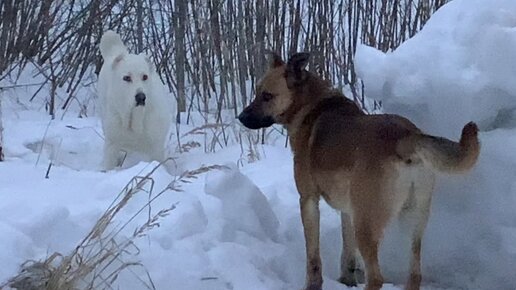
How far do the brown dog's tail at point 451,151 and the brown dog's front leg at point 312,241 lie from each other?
764mm

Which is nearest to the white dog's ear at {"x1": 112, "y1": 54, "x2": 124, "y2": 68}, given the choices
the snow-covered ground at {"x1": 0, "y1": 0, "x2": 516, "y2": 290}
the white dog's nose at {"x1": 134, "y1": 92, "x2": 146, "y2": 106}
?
the white dog's nose at {"x1": 134, "y1": 92, "x2": 146, "y2": 106}

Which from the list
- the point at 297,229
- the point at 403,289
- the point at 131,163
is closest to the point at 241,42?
the point at 131,163

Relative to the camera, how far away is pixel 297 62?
4.60m

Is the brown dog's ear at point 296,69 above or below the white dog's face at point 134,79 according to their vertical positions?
above

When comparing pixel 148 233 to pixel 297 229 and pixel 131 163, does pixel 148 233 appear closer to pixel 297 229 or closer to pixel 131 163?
pixel 297 229

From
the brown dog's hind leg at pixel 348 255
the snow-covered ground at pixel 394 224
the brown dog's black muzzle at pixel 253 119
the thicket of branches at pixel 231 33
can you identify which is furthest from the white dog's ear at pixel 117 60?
the brown dog's hind leg at pixel 348 255

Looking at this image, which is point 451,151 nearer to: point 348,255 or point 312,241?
point 312,241

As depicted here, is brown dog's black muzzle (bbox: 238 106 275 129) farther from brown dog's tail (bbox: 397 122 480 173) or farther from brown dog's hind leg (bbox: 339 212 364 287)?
brown dog's tail (bbox: 397 122 480 173)

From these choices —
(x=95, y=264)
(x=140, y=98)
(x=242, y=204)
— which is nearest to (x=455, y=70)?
(x=242, y=204)

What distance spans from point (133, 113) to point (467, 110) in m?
3.01

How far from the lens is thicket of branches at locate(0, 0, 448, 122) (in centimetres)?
795

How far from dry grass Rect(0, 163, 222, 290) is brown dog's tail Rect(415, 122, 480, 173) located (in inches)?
35.5

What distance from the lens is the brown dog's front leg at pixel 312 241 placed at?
4289mm

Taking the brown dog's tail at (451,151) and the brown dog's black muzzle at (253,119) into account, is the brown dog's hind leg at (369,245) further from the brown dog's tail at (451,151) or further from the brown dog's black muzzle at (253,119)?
the brown dog's black muzzle at (253,119)
